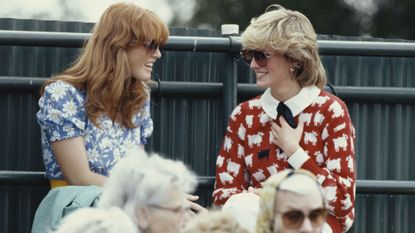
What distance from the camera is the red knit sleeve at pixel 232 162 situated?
757cm

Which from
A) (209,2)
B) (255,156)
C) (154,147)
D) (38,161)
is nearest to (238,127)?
(255,156)

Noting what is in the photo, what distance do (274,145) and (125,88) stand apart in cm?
86

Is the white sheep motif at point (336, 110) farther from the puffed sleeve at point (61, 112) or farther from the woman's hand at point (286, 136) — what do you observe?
the puffed sleeve at point (61, 112)

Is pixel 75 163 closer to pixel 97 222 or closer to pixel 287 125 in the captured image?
pixel 287 125

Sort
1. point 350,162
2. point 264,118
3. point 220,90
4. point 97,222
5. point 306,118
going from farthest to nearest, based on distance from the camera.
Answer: point 220,90, point 264,118, point 306,118, point 350,162, point 97,222

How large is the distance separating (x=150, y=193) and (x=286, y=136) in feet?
5.31

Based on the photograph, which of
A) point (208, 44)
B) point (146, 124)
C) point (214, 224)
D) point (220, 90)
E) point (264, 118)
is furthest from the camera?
point (220, 90)

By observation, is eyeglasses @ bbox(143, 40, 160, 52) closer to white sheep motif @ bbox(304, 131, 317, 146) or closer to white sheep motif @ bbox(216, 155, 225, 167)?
white sheep motif @ bbox(216, 155, 225, 167)

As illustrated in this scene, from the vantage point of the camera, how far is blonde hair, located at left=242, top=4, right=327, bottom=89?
7.51m

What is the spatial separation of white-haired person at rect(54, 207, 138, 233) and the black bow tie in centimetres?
215

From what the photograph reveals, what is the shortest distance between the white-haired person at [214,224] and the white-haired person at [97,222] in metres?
0.26

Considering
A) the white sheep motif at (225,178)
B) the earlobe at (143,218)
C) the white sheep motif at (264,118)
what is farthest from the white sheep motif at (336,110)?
the earlobe at (143,218)

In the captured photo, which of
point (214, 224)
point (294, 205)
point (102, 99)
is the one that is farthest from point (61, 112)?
point (214, 224)

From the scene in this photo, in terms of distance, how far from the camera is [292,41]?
7.51 m
